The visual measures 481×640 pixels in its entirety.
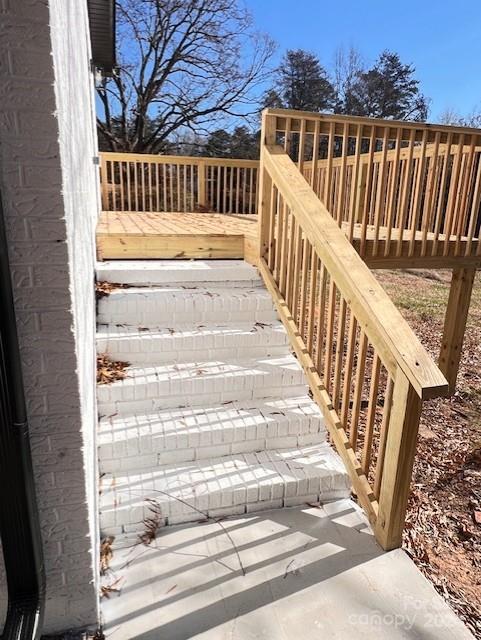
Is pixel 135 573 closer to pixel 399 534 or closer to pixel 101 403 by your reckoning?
pixel 101 403

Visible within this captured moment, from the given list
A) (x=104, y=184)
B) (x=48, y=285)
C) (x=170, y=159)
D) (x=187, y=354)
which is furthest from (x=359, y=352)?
(x=104, y=184)

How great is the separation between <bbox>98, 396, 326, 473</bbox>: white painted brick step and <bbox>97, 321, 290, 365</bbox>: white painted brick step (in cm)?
42

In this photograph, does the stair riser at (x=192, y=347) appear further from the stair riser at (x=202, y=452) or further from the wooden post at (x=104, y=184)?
the wooden post at (x=104, y=184)

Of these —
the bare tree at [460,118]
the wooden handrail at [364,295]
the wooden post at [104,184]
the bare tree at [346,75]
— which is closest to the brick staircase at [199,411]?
the wooden handrail at [364,295]

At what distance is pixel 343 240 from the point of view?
2.41 metres

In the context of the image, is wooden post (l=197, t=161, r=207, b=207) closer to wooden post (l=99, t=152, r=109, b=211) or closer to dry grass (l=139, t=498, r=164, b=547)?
wooden post (l=99, t=152, r=109, b=211)

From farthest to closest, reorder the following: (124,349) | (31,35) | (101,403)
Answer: (124,349) → (101,403) → (31,35)

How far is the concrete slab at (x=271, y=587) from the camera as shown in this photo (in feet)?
5.68

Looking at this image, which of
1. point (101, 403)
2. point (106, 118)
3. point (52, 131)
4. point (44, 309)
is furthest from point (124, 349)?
point (106, 118)

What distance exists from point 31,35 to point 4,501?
1.38 metres

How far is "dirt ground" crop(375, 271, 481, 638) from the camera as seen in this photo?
7.00 ft

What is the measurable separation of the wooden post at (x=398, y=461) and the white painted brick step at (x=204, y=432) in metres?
0.71

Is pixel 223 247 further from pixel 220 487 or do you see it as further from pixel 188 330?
pixel 220 487

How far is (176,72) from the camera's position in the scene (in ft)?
54.9
